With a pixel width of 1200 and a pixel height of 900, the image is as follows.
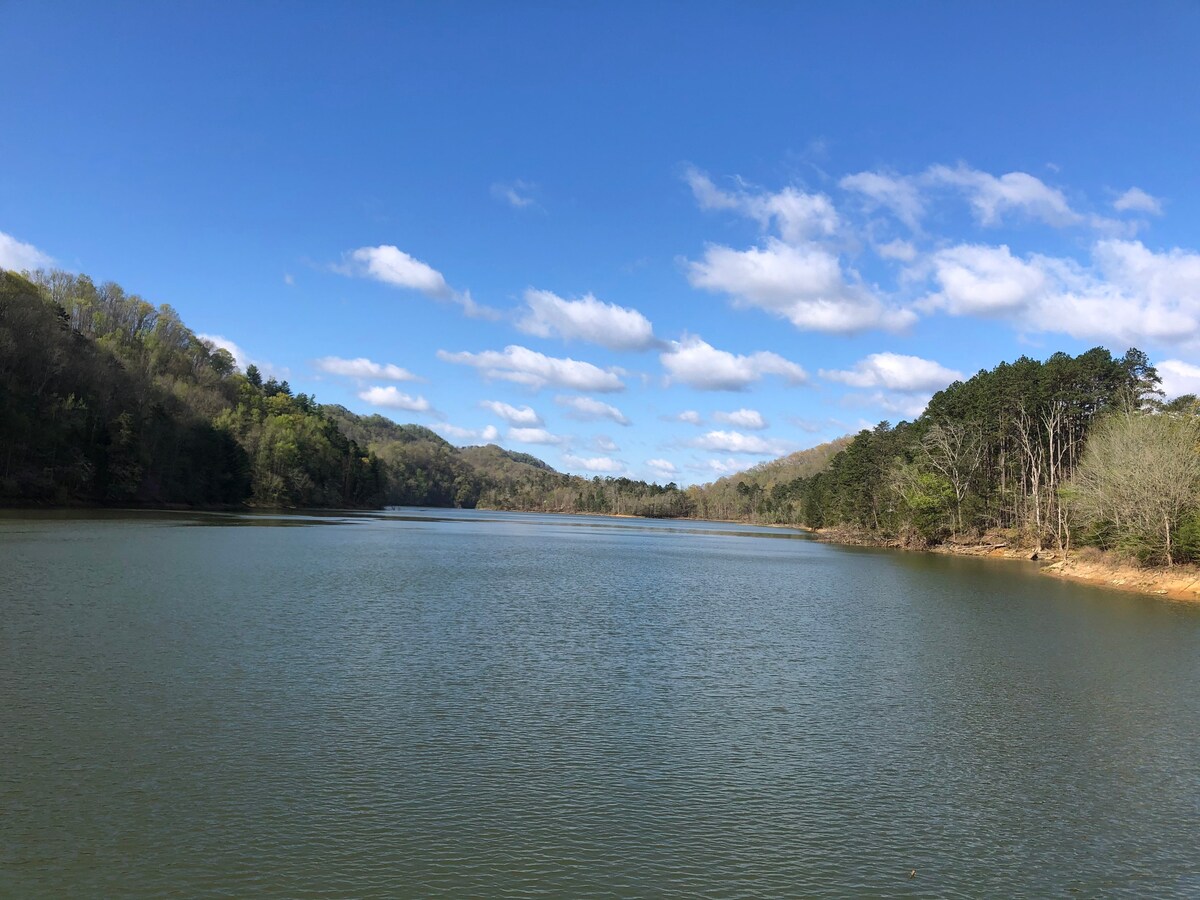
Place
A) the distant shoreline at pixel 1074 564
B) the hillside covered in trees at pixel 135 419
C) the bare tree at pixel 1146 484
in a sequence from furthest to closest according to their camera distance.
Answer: the hillside covered in trees at pixel 135 419 → the distant shoreline at pixel 1074 564 → the bare tree at pixel 1146 484

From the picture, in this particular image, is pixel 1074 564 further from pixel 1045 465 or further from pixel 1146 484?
pixel 1045 465

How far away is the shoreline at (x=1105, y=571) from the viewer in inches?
1425

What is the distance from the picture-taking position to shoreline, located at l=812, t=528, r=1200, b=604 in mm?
36188

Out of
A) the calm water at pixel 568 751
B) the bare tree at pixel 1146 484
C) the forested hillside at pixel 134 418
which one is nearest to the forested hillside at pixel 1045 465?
the bare tree at pixel 1146 484

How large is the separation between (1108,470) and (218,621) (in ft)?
136

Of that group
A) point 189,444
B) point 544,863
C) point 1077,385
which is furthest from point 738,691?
point 189,444

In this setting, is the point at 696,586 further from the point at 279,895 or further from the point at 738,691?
the point at 279,895

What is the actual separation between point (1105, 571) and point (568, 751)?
138 ft

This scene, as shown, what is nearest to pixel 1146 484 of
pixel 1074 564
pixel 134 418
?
pixel 1074 564

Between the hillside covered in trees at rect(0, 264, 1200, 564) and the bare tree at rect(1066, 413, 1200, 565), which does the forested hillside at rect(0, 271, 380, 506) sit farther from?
the bare tree at rect(1066, 413, 1200, 565)

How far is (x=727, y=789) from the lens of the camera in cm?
992

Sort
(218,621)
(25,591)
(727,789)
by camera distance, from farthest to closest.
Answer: (25,591)
(218,621)
(727,789)

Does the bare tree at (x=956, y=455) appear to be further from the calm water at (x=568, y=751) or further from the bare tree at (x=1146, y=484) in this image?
the calm water at (x=568, y=751)

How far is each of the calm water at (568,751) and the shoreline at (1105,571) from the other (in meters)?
14.5
